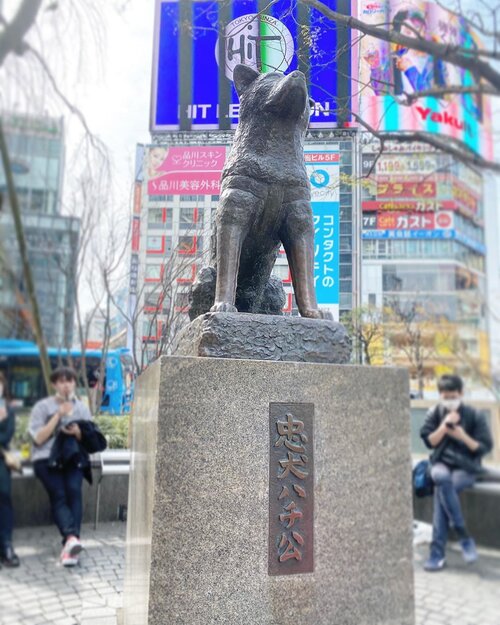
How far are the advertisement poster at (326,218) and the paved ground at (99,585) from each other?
2.09 m

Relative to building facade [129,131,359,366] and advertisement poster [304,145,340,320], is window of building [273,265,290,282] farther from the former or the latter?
advertisement poster [304,145,340,320]

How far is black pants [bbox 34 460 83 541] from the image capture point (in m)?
4.15

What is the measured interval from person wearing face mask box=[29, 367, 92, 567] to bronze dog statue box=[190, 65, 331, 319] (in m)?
2.10

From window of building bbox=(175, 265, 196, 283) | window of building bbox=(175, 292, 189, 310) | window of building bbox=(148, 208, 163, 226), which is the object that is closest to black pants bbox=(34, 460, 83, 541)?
window of building bbox=(175, 292, 189, 310)

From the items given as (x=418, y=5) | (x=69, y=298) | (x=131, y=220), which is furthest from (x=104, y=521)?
(x=418, y=5)

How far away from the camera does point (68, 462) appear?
166 inches

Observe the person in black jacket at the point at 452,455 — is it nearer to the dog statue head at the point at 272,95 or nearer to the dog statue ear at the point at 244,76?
the dog statue head at the point at 272,95

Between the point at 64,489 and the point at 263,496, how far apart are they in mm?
3005

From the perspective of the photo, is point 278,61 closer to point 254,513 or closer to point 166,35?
point 166,35

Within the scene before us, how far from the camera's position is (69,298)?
5684 mm

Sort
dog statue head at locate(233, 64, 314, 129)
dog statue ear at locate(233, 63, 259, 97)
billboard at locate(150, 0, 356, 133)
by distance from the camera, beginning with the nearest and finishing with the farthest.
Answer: dog statue head at locate(233, 64, 314, 129) < dog statue ear at locate(233, 63, 259, 97) < billboard at locate(150, 0, 356, 133)

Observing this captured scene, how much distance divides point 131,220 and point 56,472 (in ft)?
7.72

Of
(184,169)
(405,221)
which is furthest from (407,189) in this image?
(184,169)

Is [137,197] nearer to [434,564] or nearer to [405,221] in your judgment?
[405,221]
